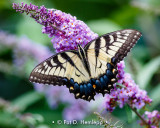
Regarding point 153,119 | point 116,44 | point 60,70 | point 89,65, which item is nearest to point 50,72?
point 60,70

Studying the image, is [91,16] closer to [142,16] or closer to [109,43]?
[142,16]

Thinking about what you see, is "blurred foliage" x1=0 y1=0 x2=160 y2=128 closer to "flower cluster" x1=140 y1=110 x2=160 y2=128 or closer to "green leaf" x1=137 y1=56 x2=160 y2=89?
"green leaf" x1=137 y1=56 x2=160 y2=89

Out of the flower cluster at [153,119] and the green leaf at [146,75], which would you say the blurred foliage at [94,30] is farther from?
the flower cluster at [153,119]

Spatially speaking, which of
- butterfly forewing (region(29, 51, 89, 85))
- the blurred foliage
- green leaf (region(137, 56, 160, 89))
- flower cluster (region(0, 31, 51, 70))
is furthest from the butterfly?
flower cluster (region(0, 31, 51, 70))

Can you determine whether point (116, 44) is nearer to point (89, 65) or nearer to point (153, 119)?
point (89, 65)

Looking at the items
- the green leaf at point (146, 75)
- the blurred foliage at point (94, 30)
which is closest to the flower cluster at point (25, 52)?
the blurred foliage at point (94, 30)

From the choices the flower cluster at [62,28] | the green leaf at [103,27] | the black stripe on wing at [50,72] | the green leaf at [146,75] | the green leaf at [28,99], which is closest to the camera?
the flower cluster at [62,28]
